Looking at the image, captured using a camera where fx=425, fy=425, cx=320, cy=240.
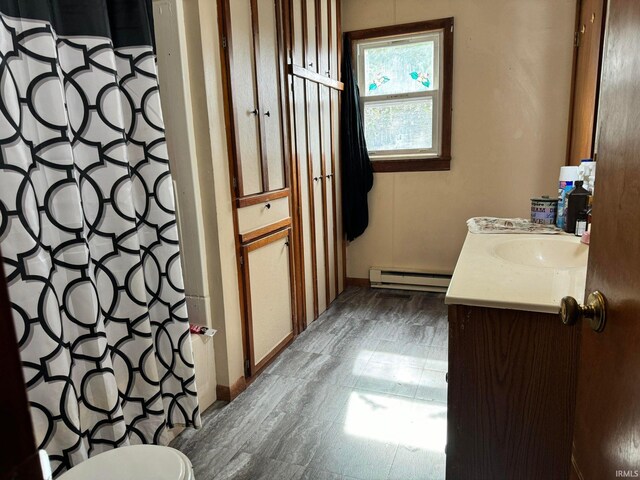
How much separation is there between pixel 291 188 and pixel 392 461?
1645mm

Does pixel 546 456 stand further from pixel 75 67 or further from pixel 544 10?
pixel 544 10

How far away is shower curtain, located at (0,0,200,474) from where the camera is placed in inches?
45.6

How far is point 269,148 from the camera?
2389 mm

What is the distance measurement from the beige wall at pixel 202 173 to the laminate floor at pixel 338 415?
10.4 inches

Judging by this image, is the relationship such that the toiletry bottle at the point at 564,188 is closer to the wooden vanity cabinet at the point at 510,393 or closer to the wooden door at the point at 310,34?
the wooden vanity cabinet at the point at 510,393

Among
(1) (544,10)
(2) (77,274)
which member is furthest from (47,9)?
(1) (544,10)

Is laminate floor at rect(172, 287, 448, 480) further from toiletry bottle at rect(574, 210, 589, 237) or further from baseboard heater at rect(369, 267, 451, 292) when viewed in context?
toiletry bottle at rect(574, 210, 589, 237)

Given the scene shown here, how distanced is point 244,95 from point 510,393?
1743mm

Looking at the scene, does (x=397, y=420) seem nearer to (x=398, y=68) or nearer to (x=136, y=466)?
(x=136, y=466)

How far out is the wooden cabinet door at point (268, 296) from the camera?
88.9 inches

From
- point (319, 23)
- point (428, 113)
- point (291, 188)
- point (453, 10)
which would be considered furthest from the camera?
point (428, 113)

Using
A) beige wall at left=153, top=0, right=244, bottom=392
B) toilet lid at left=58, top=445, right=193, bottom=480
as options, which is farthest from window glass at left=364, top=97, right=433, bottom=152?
toilet lid at left=58, top=445, right=193, bottom=480

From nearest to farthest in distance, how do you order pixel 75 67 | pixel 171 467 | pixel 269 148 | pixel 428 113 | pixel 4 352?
pixel 4 352 < pixel 171 467 < pixel 75 67 < pixel 269 148 < pixel 428 113

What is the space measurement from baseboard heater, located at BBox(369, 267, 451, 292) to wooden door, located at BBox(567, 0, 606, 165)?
1351mm
